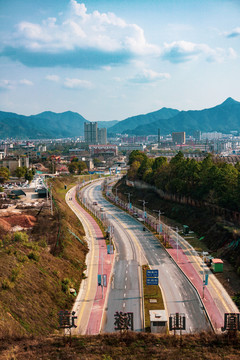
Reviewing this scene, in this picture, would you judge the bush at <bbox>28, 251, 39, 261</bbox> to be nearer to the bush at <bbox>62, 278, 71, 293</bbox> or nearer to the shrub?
the bush at <bbox>62, 278, 71, 293</bbox>

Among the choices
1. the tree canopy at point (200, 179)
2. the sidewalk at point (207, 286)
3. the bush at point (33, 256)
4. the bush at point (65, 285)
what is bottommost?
the sidewalk at point (207, 286)

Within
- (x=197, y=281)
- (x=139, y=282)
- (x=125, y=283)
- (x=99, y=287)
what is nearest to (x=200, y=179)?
(x=197, y=281)

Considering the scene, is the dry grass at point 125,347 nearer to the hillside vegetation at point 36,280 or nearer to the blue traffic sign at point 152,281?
the hillside vegetation at point 36,280

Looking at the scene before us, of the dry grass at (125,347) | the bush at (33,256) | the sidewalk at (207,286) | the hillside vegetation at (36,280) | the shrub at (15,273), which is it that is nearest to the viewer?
the dry grass at (125,347)

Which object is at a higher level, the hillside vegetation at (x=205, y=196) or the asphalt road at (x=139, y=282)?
the hillside vegetation at (x=205, y=196)

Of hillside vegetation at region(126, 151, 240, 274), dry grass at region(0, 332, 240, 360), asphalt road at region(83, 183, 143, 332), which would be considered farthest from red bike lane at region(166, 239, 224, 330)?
dry grass at region(0, 332, 240, 360)

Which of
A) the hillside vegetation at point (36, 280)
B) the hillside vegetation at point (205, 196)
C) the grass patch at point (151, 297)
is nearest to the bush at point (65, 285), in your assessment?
the hillside vegetation at point (36, 280)

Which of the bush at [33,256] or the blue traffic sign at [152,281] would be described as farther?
the blue traffic sign at [152,281]

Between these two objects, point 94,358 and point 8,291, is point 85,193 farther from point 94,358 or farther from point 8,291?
point 94,358
